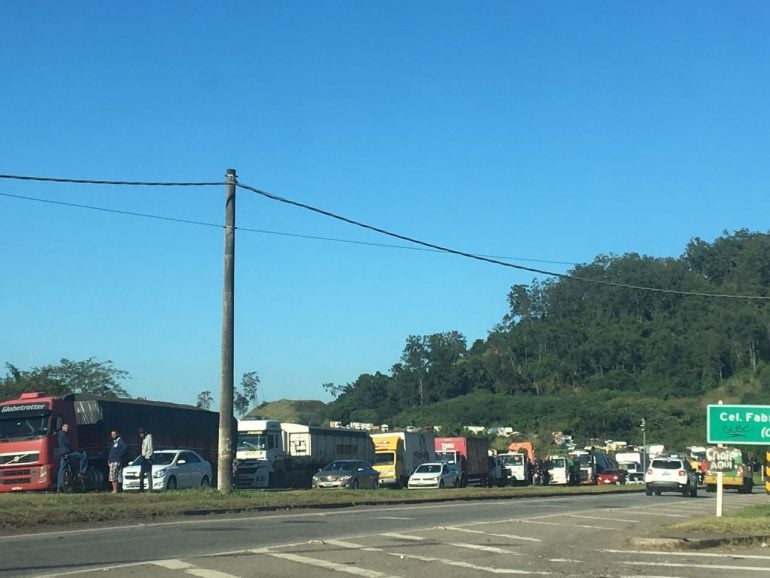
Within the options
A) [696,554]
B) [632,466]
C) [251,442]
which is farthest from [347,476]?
[632,466]

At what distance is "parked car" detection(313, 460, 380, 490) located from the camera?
36094 millimetres

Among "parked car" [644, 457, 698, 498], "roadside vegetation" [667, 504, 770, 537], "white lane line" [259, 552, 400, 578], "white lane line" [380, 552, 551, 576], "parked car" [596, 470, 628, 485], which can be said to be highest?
"white lane line" [259, 552, 400, 578]

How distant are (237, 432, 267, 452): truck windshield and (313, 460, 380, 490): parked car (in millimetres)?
5742

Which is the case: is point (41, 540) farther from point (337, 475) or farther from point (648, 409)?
point (648, 409)

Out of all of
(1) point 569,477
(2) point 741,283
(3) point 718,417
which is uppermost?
(2) point 741,283

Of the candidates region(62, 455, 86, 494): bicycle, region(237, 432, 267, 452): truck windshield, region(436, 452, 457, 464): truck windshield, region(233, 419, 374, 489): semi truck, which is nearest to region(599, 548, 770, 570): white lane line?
region(62, 455, 86, 494): bicycle

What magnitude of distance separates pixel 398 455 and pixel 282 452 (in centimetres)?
695

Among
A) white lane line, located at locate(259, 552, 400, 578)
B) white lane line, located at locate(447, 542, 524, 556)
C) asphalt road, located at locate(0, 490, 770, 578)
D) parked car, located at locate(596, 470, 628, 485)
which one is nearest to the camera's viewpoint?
white lane line, located at locate(259, 552, 400, 578)

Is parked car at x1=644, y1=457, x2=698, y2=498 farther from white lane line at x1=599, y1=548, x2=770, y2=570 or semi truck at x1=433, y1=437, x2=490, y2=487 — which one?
white lane line at x1=599, y1=548, x2=770, y2=570

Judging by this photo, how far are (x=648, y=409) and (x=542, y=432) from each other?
44.3 feet

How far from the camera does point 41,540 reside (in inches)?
615

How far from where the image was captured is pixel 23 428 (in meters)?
29.0

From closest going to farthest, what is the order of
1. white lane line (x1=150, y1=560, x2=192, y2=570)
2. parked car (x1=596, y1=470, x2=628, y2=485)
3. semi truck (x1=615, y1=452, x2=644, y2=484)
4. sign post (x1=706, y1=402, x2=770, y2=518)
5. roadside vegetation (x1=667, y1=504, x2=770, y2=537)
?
white lane line (x1=150, y1=560, x2=192, y2=570) → roadside vegetation (x1=667, y1=504, x2=770, y2=537) → sign post (x1=706, y1=402, x2=770, y2=518) → parked car (x1=596, y1=470, x2=628, y2=485) → semi truck (x1=615, y1=452, x2=644, y2=484)

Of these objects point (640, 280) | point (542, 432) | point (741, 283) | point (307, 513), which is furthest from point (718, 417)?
point (640, 280)
